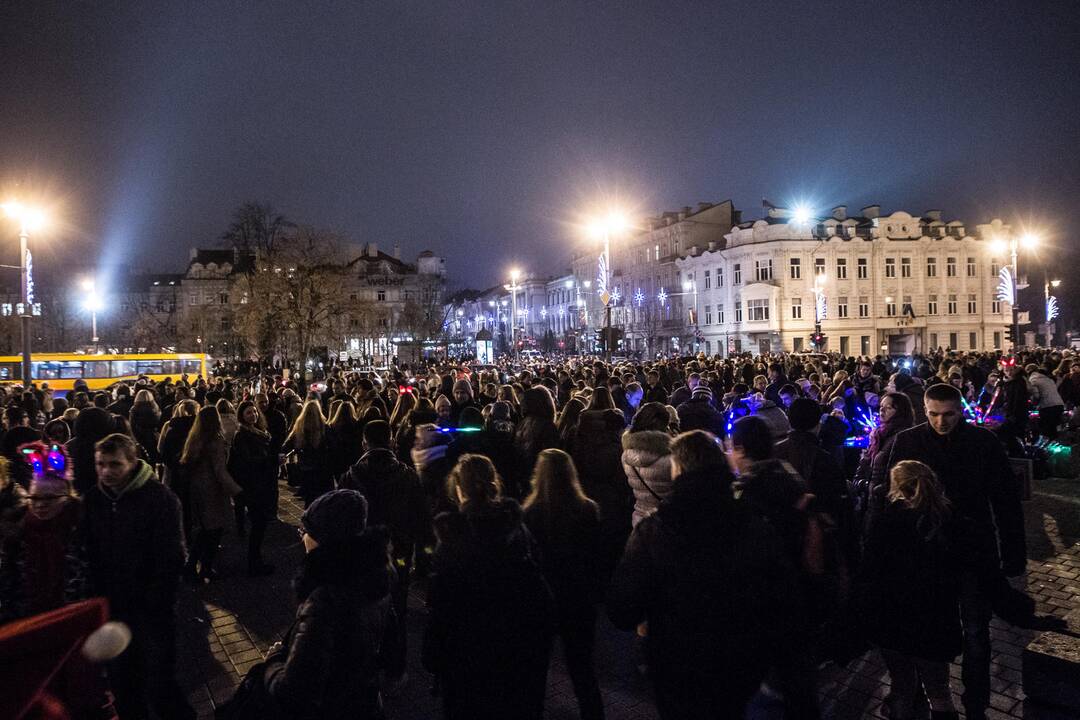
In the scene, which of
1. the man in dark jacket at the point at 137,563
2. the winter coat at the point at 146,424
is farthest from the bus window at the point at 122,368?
the man in dark jacket at the point at 137,563

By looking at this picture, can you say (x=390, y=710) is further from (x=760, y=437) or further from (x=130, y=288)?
→ (x=130, y=288)

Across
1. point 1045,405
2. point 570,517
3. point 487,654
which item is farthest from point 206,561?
point 1045,405

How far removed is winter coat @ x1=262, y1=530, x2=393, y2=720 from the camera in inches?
101

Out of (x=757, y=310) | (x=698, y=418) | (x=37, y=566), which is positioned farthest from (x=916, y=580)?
(x=757, y=310)

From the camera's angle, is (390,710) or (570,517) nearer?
(570,517)

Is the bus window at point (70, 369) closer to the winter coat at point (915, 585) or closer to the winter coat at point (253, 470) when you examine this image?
the winter coat at point (253, 470)

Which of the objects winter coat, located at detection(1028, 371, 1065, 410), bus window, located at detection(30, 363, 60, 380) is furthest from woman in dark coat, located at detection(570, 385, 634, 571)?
bus window, located at detection(30, 363, 60, 380)

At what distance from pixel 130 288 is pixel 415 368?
71.3 m

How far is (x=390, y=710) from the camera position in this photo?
4676 millimetres

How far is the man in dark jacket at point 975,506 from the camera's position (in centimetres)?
414

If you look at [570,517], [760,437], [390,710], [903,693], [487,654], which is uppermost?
[760,437]

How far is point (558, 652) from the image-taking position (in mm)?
5770

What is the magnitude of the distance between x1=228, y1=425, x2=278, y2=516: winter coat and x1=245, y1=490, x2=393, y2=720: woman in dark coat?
213 inches

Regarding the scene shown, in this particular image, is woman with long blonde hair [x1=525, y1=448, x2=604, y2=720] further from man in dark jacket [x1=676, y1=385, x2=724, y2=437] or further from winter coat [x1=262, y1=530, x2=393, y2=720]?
man in dark jacket [x1=676, y1=385, x2=724, y2=437]
